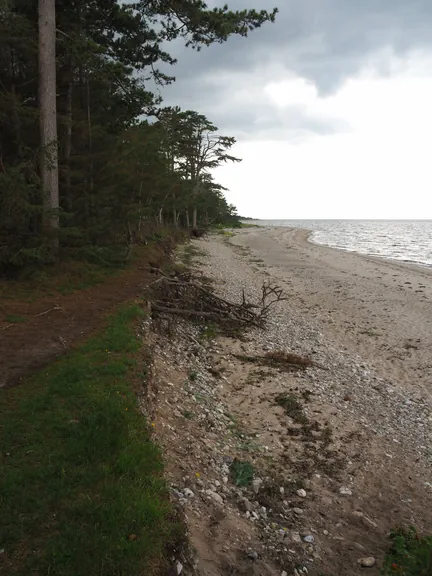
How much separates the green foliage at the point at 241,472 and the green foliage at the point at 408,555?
210cm

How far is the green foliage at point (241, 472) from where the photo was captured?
5.77 m

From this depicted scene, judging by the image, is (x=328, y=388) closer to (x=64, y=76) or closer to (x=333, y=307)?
(x=333, y=307)

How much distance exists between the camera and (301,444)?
7.14 m

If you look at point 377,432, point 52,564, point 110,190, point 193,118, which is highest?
point 193,118

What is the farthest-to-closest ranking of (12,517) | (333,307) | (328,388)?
(333,307) → (328,388) → (12,517)

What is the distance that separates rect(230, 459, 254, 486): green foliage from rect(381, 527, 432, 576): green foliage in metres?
2.10

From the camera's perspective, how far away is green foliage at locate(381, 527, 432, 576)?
3.73m

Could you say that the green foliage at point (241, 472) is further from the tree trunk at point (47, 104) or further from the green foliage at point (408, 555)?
the tree trunk at point (47, 104)

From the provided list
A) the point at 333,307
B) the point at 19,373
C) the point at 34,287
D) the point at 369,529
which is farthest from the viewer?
the point at 333,307

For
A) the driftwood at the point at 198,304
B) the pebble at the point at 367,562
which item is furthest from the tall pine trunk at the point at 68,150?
the pebble at the point at 367,562

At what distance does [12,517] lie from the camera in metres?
3.67

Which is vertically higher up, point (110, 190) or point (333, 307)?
point (110, 190)

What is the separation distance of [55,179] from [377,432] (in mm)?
12932

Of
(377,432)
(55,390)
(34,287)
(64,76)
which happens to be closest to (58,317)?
(34,287)
